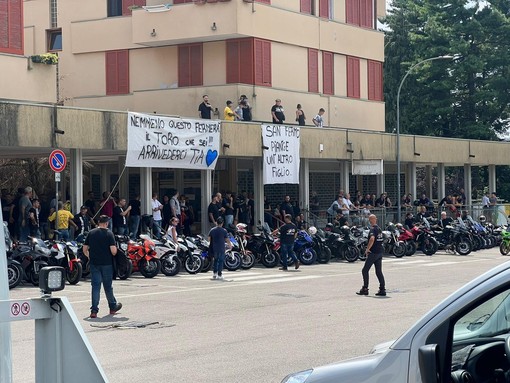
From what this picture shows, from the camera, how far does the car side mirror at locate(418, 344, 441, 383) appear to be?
4.18 meters

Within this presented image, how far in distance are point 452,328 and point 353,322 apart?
39.9 feet

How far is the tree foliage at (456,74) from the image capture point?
6675cm

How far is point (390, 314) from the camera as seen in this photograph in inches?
698

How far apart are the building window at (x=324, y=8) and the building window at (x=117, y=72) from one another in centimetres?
907

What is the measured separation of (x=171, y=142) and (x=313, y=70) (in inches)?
657

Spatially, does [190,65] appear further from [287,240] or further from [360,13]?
[287,240]

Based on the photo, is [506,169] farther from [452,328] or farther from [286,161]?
[452,328]

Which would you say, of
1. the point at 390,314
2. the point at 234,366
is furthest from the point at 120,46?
the point at 234,366

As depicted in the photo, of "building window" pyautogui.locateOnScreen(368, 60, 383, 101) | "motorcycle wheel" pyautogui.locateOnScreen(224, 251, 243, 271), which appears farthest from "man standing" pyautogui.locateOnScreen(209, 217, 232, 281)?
"building window" pyautogui.locateOnScreen(368, 60, 383, 101)

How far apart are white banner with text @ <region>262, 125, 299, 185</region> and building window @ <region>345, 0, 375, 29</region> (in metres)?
14.8

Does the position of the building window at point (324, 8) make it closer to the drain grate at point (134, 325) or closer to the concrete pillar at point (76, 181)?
the concrete pillar at point (76, 181)

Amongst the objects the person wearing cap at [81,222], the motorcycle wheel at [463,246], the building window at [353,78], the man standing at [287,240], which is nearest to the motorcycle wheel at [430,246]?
the motorcycle wheel at [463,246]

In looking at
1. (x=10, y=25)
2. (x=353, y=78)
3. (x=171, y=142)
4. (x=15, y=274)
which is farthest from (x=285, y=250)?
(x=353, y=78)

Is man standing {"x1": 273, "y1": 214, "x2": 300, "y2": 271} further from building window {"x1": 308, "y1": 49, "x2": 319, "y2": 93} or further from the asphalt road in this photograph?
building window {"x1": 308, "y1": 49, "x2": 319, "y2": 93}
